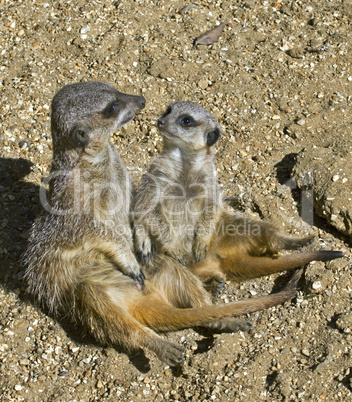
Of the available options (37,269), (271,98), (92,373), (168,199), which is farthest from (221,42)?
(92,373)

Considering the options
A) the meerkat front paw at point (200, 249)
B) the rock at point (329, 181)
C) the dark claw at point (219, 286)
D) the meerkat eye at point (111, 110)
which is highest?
the meerkat eye at point (111, 110)

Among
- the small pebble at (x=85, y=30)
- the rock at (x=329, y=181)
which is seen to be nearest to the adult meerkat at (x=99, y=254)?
the rock at (x=329, y=181)

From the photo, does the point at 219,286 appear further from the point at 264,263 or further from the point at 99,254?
the point at 99,254

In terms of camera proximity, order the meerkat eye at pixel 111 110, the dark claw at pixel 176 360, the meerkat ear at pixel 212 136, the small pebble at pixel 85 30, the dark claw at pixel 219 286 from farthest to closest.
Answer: the small pebble at pixel 85 30 → the meerkat ear at pixel 212 136 → the dark claw at pixel 219 286 → the meerkat eye at pixel 111 110 → the dark claw at pixel 176 360

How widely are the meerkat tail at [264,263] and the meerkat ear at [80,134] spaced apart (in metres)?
1.20

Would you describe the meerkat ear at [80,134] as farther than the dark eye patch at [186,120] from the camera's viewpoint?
No

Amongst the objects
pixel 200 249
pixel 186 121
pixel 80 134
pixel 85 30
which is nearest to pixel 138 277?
pixel 200 249

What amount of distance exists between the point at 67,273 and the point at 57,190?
493mm

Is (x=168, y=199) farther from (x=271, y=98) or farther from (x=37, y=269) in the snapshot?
(x=271, y=98)

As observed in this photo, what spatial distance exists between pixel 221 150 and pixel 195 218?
2.52 ft

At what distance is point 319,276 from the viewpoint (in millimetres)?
3268

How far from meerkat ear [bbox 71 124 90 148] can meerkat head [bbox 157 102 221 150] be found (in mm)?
563

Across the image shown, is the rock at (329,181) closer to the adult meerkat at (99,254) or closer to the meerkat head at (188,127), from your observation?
the adult meerkat at (99,254)

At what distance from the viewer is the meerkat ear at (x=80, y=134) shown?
114 inches
